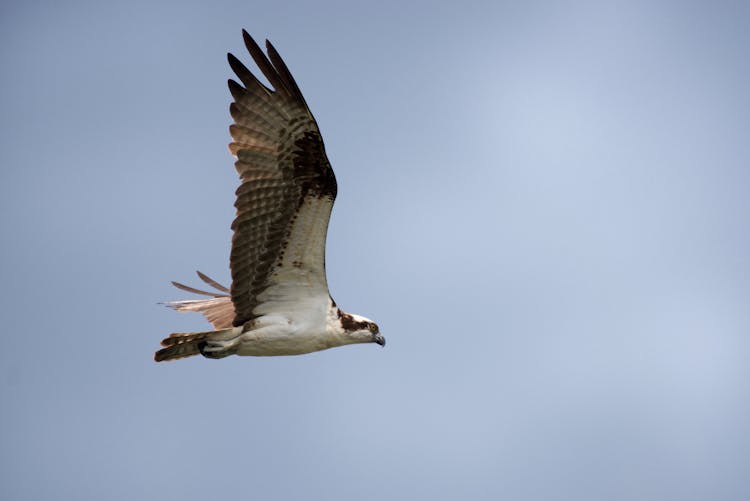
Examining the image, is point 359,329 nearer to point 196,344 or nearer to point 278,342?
point 278,342

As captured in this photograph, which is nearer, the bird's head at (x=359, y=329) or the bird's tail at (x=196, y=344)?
the bird's tail at (x=196, y=344)

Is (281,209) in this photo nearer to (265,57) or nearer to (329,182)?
(329,182)

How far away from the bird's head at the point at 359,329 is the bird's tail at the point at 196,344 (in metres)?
1.35

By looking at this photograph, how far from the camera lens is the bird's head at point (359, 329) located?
Result: 13.3m

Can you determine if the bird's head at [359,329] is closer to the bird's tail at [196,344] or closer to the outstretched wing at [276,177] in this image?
the outstretched wing at [276,177]

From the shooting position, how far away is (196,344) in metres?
13.0

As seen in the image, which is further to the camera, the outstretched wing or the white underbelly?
the white underbelly

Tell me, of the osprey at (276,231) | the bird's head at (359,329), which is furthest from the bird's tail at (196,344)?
the bird's head at (359,329)

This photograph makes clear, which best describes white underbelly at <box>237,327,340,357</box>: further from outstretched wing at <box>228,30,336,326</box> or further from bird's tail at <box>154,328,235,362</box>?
outstretched wing at <box>228,30,336,326</box>

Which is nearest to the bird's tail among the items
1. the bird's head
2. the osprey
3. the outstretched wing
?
the osprey

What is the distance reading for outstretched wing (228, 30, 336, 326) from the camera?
12602 mm

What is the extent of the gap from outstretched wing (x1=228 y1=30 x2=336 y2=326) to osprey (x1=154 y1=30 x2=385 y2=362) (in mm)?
11

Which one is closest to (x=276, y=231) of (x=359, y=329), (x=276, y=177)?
(x=276, y=177)

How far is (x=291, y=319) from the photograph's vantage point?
43.0ft
